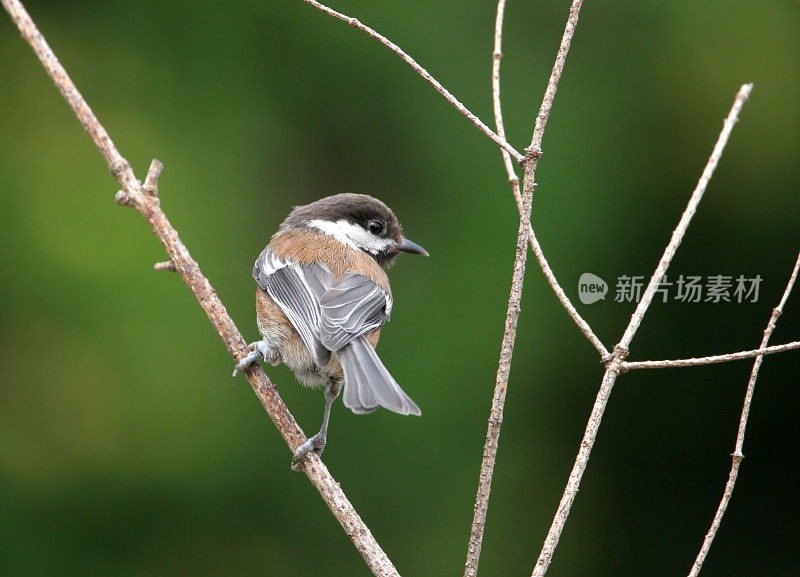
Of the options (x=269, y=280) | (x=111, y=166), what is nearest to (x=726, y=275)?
(x=269, y=280)

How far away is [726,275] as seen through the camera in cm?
404

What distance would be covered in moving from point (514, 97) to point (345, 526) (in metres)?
2.84

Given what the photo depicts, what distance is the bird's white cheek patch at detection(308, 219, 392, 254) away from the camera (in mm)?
3031

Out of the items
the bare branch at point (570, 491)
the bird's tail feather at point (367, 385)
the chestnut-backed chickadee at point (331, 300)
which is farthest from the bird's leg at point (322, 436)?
the bare branch at point (570, 491)

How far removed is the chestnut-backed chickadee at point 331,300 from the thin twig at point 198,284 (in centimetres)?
6

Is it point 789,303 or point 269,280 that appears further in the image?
point 789,303

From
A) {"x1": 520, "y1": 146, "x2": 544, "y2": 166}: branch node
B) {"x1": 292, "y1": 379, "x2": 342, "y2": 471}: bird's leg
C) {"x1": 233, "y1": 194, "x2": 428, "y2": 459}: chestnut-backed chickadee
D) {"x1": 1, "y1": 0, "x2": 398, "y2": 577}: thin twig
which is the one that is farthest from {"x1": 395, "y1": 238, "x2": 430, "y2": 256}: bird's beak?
{"x1": 520, "y1": 146, "x2": 544, "y2": 166}: branch node

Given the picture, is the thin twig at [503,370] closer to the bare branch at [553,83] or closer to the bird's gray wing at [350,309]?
the bare branch at [553,83]

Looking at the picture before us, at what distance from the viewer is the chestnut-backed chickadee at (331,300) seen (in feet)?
7.16

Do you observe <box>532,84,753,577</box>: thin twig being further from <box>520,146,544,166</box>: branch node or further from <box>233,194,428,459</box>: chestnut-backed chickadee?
<box>233,194,428,459</box>: chestnut-backed chickadee

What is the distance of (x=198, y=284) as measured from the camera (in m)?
2.04

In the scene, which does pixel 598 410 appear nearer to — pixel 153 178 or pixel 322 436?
pixel 322 436

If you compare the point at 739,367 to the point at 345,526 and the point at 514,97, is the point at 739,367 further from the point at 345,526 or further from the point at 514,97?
the point at 345,526

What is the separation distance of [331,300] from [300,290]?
14cm
